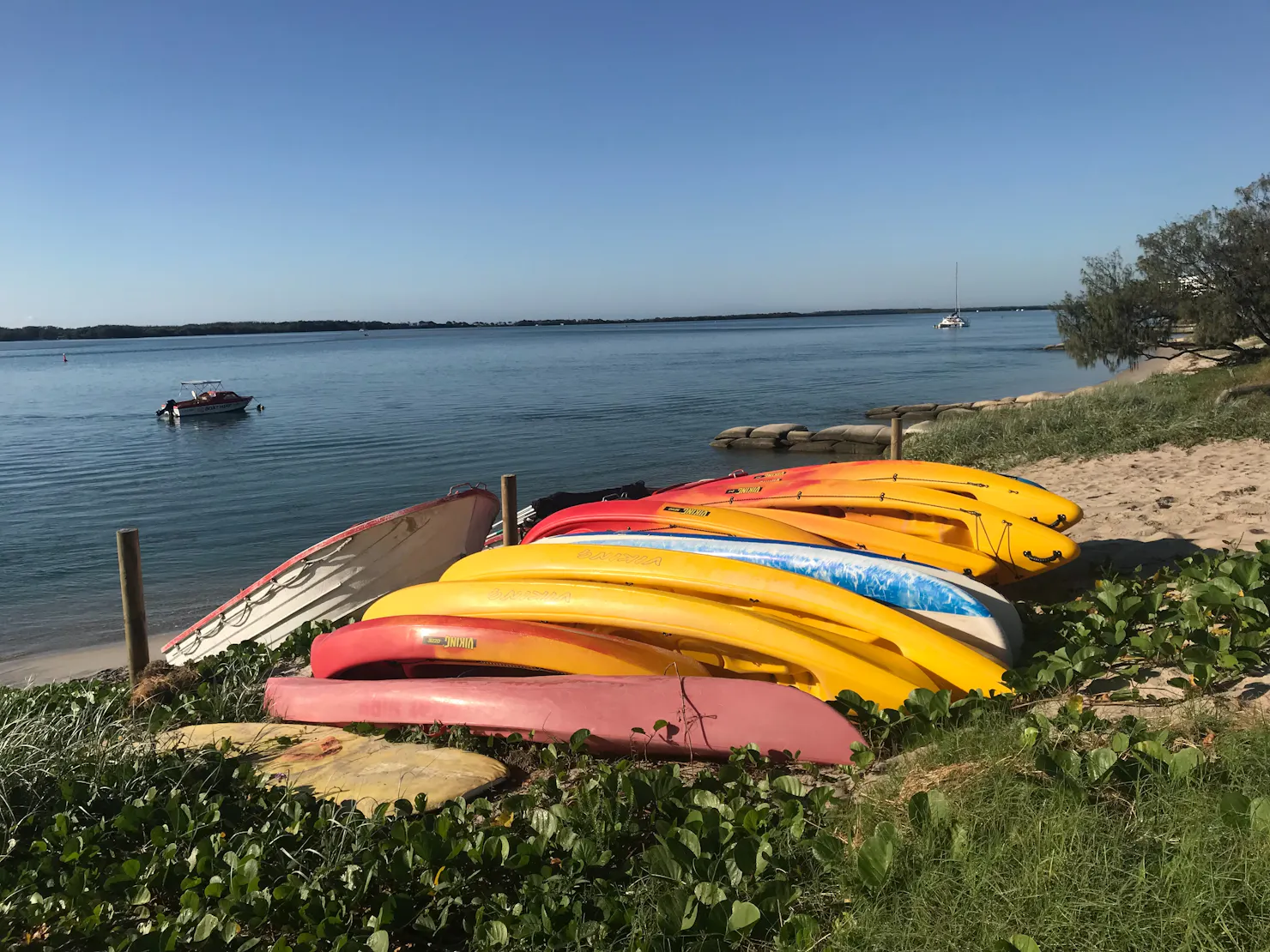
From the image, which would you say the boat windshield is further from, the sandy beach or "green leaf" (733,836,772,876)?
"green leaf" (733,836,772,876)

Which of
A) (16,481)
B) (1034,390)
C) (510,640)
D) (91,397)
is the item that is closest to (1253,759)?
(510,640)

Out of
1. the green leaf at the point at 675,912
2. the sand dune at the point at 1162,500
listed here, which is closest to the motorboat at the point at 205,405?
the sand dune at the point at 1162,500

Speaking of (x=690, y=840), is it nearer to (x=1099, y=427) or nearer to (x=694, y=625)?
(x=694, y=625)

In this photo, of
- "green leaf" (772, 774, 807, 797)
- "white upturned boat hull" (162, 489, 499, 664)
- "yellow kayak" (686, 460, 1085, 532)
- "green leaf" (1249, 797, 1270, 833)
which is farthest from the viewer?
"white upturned boat hull" (162, 489, 499, 664)

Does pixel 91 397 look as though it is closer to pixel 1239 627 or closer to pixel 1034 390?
pixel 1034 390

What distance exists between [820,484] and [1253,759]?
5.10m

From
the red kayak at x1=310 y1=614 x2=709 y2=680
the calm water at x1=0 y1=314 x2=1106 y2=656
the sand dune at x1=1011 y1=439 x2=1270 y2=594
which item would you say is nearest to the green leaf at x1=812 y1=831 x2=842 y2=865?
the red kayak at x1=310 y1=614 x2=709 y2=680

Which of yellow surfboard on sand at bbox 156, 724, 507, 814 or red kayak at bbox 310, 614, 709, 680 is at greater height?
red kayak at bbox 310, 614, 709, 680

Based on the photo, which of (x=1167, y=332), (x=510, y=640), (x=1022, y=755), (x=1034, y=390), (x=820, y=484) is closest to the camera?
(x=1022, y=755)

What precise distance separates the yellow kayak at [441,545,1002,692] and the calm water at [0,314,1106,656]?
6494 millimetres

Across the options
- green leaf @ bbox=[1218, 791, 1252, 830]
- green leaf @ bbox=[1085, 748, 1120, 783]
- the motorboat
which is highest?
the motorboat

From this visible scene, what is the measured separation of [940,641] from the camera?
4.40 m

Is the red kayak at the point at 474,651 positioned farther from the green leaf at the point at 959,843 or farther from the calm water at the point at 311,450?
the calm water at the point at 311,450

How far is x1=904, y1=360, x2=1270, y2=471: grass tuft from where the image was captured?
1115 cm
